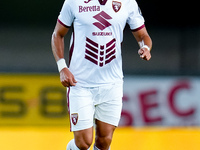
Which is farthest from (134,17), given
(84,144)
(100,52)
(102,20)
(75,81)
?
(84,144)

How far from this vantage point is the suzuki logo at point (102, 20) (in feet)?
13.1

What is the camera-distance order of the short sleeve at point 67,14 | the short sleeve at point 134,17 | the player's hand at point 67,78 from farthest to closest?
the short sleeve at point 134,17, the short sleeve at point 67,14, the player's hand at point 67,78

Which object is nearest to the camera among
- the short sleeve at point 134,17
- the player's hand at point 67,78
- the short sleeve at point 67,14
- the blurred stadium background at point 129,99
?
the player's hand at point 67,78

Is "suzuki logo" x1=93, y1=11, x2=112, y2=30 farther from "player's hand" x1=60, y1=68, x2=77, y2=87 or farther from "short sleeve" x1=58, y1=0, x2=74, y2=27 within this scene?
"player's hand" x1=60, y1=68, x2=77, y2=87

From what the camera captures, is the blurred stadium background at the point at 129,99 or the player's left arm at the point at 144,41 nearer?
the player's left arm at the point at 144,41

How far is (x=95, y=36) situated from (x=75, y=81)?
1.16ft

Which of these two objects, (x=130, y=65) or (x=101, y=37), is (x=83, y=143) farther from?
(x=130, y=65)

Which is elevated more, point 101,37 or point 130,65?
point 101,37

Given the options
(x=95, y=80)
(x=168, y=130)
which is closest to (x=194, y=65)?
(x=168, y=130)

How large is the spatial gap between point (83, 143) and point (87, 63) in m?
0.59

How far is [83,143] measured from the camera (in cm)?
409

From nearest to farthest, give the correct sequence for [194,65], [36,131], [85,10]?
[85,10], [36,131], [194,65]

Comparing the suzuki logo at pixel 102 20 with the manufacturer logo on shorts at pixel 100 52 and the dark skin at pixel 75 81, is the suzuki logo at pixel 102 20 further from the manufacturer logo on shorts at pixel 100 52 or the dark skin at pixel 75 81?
the dark skin at pixel 75 81

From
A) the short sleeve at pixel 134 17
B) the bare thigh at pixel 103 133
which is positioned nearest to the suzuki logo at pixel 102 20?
the short sleeve at pixel 134 17
